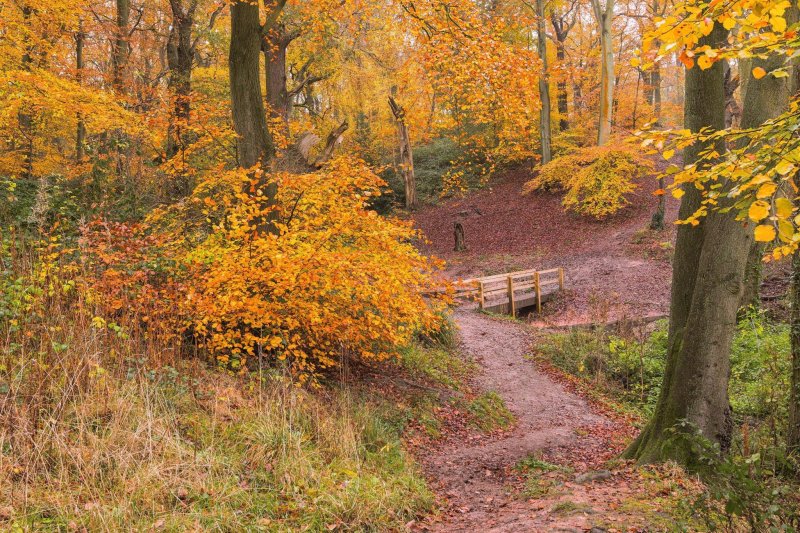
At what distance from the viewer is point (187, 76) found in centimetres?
1236

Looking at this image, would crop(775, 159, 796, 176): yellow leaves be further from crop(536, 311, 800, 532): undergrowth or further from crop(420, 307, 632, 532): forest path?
crop(536, 311, 800, 532): undergrowth

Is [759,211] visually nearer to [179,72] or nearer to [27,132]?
[179,72]

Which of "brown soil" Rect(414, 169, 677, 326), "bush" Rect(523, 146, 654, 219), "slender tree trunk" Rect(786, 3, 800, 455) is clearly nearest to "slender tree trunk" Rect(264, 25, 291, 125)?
"brown soil" Rect(414, 169, 677, 326)

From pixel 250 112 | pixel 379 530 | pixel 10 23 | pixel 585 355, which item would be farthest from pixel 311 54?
pixel 379 530

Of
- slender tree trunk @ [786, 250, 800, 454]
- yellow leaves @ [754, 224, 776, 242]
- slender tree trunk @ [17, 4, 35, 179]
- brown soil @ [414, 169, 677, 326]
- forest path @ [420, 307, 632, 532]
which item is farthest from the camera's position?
brown soil @ [414, 169, 677, 326]

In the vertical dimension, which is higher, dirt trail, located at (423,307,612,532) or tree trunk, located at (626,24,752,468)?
tree trunk, located at (626,24,752,468)

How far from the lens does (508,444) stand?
6.68 m

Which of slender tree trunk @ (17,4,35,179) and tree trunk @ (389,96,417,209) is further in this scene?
tree trunk @ (389,96,417,209)

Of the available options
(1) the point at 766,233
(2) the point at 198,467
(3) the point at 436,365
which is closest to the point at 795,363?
(1) the point at 766,233

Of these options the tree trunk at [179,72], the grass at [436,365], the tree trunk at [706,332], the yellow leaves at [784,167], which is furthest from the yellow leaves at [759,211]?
the tree trunk at [179,72]

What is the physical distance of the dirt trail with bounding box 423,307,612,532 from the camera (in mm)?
4324

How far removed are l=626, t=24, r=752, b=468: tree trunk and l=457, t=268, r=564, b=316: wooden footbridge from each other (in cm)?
835

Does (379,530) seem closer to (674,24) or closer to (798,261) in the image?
(674,24)

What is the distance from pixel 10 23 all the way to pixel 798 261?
13.9m
